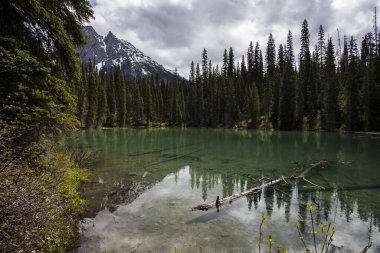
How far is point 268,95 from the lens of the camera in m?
69.0

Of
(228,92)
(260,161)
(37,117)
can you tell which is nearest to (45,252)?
(37,117)

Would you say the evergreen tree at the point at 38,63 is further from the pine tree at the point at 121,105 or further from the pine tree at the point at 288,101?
the pine tree at the point at 121,105

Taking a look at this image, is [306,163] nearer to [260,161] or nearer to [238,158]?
[260,161]

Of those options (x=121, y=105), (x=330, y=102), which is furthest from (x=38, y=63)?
(x=121, y=105)

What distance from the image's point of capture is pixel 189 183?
1588 centimetres

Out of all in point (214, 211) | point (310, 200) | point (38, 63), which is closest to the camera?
point (38, 63)

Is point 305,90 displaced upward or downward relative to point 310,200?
upward

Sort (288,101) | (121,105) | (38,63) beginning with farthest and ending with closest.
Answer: (121,105) < (288,101) < (38,63)

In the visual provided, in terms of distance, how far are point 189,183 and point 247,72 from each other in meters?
82.3

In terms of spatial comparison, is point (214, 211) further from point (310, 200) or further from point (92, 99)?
point (92, 99)

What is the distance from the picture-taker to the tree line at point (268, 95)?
54.9m

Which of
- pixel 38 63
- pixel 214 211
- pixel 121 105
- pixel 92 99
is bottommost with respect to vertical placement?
pixel 214 211

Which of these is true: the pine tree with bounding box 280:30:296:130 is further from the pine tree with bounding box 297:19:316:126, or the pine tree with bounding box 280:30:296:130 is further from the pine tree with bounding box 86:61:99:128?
the pine tree with bounding box 86:61:99:128

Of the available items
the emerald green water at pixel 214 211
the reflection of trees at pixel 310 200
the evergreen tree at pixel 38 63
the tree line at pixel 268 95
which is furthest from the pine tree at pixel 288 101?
the evergreen tree at pixel 38 63
